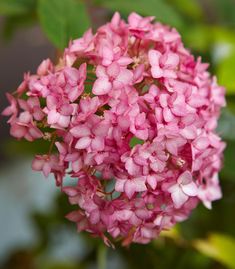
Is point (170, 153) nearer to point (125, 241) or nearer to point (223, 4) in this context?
point (125, 241)

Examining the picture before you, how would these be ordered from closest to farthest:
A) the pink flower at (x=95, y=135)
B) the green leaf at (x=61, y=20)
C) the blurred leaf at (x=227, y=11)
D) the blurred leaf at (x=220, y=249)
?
1. the pink flower at (x=95, y=135)
2. the green leaf at (x=61, y=20)
3. the blurred leaf at (x=220, y=249)
4. the blurred leaf at (x=227, y=11)

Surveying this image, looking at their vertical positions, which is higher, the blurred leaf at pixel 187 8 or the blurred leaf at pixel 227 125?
the blurred leaf at pixel 187 8

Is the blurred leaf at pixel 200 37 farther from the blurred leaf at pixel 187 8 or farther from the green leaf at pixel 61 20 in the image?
the green leaf at pixel 61 20

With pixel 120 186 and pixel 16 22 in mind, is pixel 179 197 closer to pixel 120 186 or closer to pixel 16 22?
pixel 120 186

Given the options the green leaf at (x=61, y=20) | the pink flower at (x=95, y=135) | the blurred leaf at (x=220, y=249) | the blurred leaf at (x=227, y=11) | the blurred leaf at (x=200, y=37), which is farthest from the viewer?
the blurred leaf at (x=227, y=11)

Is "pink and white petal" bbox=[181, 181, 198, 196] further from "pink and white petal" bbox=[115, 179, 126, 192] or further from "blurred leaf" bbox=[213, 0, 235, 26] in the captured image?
"blurred leaf" bbox=[213, 0, 235, 26]

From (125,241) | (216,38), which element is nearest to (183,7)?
(216,38)

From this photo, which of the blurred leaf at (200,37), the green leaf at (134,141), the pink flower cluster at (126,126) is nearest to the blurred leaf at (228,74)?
the blurred leaf at (200,37)

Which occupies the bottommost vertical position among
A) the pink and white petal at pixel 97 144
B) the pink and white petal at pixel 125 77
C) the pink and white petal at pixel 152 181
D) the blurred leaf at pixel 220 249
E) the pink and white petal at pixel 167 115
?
the blurred leaf at pixel 220 249
